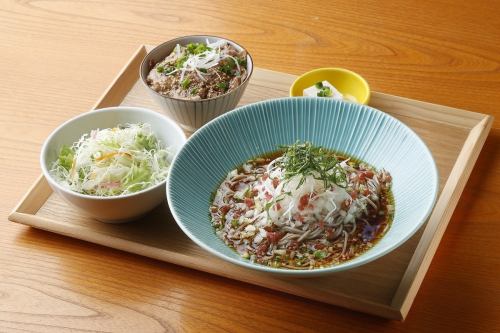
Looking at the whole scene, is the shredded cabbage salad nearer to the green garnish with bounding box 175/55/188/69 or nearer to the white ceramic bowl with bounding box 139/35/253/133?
the white ceramic bowl with bounding box 139/35/253/133

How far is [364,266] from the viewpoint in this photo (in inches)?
59.3

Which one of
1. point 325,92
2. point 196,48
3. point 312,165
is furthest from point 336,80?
point 312,165

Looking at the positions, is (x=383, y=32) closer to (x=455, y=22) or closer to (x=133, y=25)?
(x=455, y=22)

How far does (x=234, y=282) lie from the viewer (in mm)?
1525

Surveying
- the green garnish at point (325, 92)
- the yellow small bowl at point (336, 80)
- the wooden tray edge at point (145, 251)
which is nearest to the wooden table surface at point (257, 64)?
the wooden tray edge at point (145, 251)

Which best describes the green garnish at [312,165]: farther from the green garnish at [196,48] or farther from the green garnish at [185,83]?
the green garnish at [196,48]

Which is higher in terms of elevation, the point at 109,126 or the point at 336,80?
the point at 336,80

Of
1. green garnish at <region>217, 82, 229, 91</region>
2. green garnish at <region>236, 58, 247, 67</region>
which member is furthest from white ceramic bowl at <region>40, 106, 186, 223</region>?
green garnish at <region>236, 58, 247, 67</region>

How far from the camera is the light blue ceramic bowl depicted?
57.7 inches

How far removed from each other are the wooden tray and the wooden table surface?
41mm

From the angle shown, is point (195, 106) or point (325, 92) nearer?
point (195, 106)

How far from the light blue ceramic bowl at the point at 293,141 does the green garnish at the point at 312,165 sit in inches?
5.9

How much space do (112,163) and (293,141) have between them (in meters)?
0.51

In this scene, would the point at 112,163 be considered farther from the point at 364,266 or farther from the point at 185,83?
the point at 364,266
